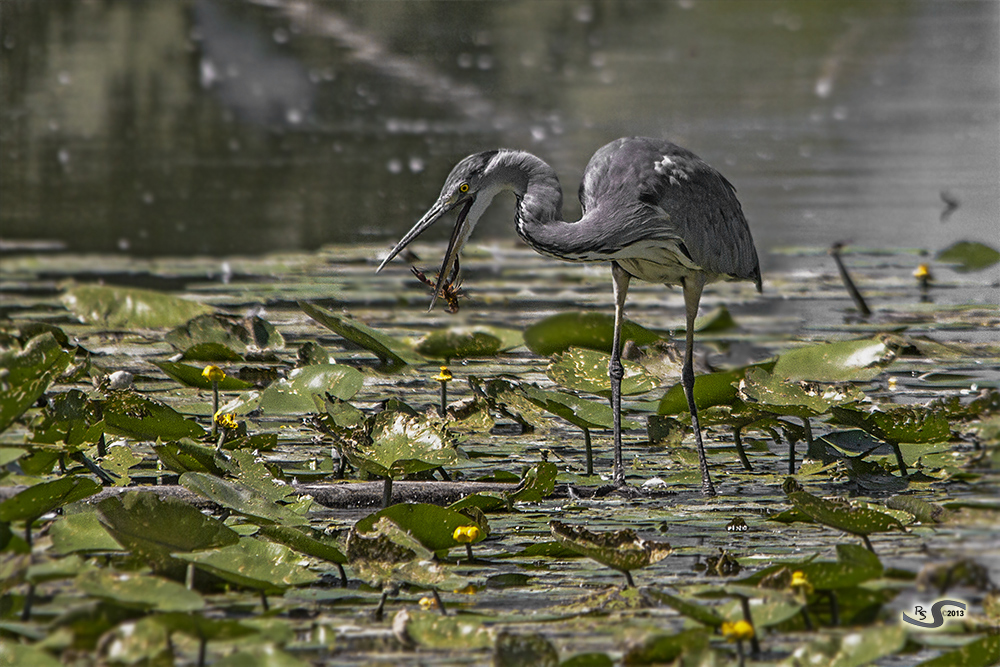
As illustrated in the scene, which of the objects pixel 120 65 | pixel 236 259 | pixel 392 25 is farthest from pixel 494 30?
pixel 236 259

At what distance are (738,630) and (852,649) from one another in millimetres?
188

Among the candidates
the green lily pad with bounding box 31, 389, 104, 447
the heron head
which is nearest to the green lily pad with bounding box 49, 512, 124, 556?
the green lily pad with bounding box 31, 389, 104, 447

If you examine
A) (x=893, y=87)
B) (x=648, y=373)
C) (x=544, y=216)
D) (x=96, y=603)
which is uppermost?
(x=893, y=87)

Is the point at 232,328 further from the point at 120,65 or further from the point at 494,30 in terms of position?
the point at 494,30

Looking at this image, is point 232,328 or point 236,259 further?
point 236,259

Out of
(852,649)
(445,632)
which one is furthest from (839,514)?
(445,632)

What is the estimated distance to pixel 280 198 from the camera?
10.1 metres

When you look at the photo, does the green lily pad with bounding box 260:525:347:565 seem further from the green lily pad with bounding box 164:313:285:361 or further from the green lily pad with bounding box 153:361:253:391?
the green lily pad with bounding box 164:313:285:361

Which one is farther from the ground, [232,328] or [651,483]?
[232,328]

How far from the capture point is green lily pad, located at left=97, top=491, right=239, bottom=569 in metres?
2.61

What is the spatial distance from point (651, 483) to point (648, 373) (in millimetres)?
762

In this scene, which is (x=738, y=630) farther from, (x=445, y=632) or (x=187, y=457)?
(x=187, y=457)
